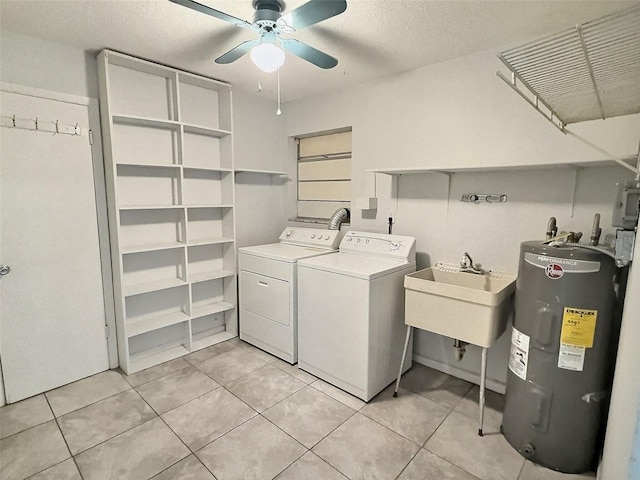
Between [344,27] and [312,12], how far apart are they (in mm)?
627

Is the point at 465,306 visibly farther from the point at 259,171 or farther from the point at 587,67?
the point at 259,171

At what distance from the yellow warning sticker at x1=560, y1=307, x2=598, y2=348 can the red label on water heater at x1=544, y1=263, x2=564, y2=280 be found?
17 centimetres

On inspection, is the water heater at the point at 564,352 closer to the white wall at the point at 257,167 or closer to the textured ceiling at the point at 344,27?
the textured ceiling at the point at 344,27

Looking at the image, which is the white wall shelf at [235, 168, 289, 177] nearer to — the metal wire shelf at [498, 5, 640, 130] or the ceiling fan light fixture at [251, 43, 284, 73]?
the ceiling fan light fixture at [251, 43, 284, 73]

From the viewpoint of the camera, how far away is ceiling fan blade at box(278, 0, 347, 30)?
52.5 inches

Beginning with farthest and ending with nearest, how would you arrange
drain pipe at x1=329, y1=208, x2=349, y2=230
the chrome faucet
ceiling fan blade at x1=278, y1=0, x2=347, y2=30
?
1. drain pipe at x1=329, y1=208, x2=349, y2=230
2. the chrome faucet
3. ceiling fan blade at x1=278, y1=0, x2=347, y2=30

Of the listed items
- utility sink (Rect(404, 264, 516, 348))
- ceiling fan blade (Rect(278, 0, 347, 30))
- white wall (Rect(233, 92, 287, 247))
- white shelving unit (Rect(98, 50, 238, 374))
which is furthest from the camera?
white wall (Rect(233, 92, 287, 247))

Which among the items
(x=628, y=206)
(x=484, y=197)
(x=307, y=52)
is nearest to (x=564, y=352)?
(x=628, y=206)

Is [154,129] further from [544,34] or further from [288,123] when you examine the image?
[544,34]

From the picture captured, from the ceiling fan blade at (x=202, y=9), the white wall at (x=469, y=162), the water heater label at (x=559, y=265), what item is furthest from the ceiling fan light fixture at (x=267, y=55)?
the water heater label at (x=559, y=265)

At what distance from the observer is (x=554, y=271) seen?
163 cm

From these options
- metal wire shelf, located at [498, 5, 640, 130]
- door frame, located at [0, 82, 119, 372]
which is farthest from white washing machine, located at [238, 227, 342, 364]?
metal wire shelf, located at [498, 5, 640, 130]

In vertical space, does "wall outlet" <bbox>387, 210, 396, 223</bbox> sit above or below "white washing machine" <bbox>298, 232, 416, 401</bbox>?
above

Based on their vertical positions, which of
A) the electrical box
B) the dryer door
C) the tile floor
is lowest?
the tile floor
